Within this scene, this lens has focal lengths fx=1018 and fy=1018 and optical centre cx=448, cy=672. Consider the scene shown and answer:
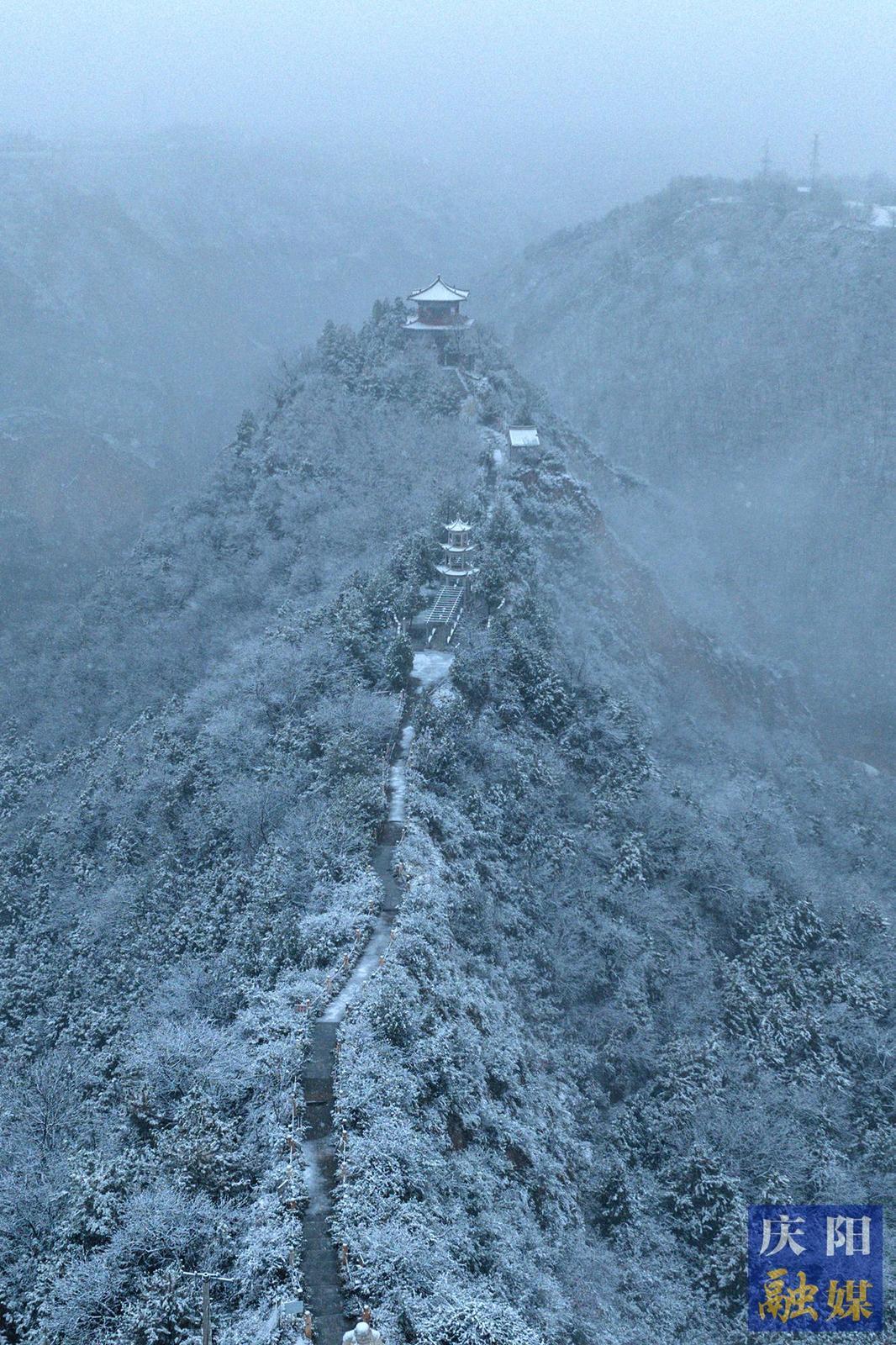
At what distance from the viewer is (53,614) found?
57.4 metres

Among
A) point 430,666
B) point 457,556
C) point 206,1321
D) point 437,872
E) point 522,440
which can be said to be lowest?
point 437,872

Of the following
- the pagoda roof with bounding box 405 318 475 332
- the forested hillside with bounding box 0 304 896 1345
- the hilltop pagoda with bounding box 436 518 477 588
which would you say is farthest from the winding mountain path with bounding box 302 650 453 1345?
the pagoda roof with bounding box 405 318 475 332

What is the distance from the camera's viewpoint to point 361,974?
21.4 meters

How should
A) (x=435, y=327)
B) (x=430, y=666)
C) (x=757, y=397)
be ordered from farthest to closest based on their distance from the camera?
1. (x=757, y=397)
2. (x=435, y=327)
3. (x=430, y=666)

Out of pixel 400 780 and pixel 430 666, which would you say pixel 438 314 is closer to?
pixel 430 666

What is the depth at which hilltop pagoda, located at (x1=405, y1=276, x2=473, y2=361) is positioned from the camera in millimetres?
60406

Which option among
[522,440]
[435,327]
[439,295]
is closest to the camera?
[522,440]

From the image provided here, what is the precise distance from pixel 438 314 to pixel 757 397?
36422 millimetres

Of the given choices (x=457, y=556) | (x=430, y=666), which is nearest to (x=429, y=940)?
(x=430, y=666)

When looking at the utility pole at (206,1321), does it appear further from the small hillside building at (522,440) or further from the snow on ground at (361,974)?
the small hillside building at (522,440)

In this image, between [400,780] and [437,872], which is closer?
[437,872]

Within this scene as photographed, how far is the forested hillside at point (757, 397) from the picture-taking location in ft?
235

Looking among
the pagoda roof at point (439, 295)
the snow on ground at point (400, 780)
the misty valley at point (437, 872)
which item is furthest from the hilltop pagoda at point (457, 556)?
the pagoda roof at point (439, 295)

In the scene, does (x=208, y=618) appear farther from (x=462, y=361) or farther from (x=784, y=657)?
(x=784, y=657)
